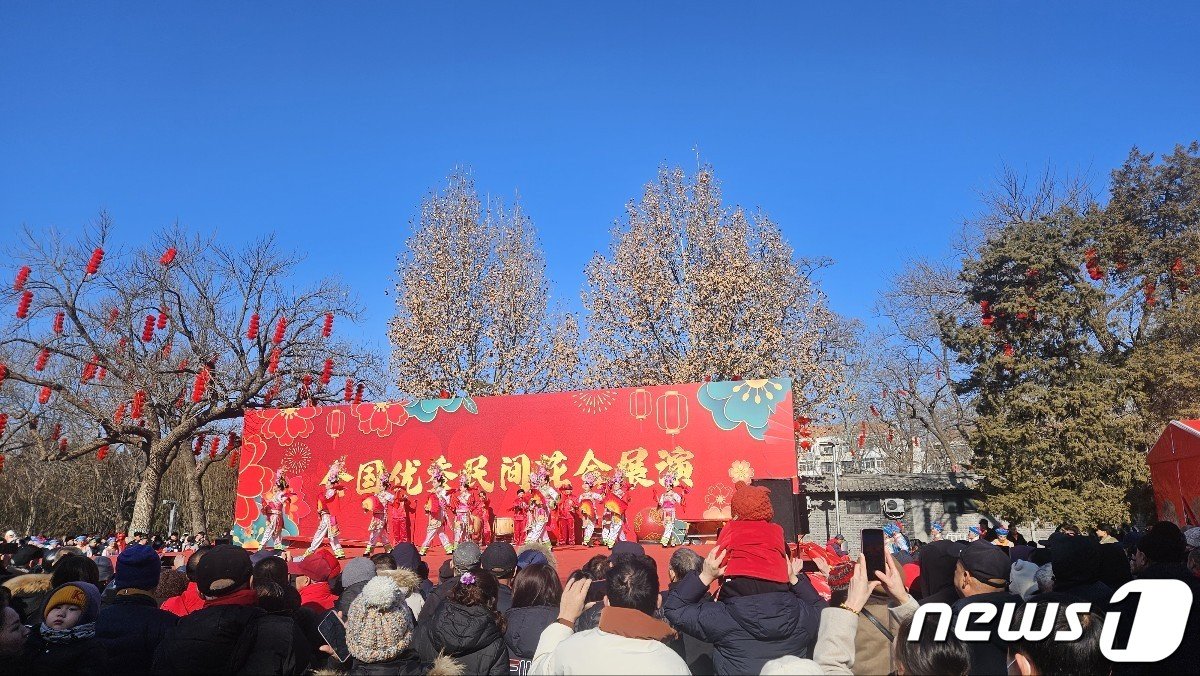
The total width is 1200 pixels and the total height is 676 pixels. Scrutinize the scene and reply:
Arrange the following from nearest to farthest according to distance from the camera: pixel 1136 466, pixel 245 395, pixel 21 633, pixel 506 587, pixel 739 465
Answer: pixel 21 633 → pixel 506 587 → pixel 739 465 → pixel 1136 466 → pixel 245 395

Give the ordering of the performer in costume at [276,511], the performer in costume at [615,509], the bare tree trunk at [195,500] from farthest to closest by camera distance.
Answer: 1. the bare tree trunk at [195,500]
2. the performer in costume at [276,511]
3. the performer in costume at [615,509]

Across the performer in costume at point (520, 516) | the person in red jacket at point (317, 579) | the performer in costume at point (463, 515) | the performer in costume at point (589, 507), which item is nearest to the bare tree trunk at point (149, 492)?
the performer in costume at point (463, 515)

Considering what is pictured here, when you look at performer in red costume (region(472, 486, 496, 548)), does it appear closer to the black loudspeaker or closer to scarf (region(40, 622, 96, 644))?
the black loudspeaker

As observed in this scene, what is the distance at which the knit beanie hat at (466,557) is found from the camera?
463cm

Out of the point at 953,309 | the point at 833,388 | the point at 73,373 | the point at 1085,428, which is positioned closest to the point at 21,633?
the point at 1085,428

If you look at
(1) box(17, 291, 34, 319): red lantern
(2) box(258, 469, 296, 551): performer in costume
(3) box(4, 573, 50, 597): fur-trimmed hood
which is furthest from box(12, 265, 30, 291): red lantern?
(3) box(4, 573, 50, 597): fur-trimmed hood

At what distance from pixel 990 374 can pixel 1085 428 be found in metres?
2.38

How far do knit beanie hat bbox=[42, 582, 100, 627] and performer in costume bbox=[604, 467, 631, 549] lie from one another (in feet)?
40.0

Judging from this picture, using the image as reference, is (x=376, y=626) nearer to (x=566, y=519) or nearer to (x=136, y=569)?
(x=136, y=569)

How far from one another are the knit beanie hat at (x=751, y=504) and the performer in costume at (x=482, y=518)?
13.3 meters

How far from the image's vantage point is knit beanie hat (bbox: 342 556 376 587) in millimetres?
4609

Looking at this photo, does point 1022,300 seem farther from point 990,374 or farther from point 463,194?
point 463,194

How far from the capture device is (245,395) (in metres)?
22.6

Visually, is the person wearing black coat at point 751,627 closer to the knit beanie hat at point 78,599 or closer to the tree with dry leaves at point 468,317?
the knit beanie hat at point 78,599
